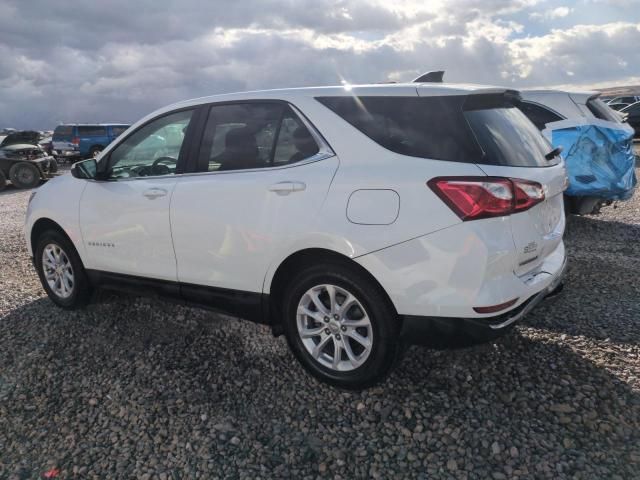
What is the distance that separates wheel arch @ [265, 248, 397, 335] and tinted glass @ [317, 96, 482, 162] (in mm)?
653

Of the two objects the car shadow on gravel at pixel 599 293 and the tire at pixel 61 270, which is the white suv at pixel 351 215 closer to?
the tire at pixel 61 270

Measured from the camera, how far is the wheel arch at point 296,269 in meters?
2.73

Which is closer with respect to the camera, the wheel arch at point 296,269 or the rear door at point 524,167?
the rear door at point 524,167

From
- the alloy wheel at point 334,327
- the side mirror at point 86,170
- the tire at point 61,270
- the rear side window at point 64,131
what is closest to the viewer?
the alloy wheel at point 334,327

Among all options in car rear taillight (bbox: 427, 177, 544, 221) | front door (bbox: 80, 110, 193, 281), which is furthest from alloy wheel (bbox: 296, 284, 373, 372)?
front door (bbox: 80, 110, 193, 281)

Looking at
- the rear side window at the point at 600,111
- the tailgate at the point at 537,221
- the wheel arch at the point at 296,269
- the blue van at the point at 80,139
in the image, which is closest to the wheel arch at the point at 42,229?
the wheel arch at the point at 296,269

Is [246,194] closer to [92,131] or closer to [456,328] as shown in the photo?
[456,328]

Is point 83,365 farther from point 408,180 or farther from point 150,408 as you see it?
point 408,180

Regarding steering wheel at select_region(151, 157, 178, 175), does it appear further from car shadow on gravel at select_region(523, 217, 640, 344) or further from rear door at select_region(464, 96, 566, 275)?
car shadow on gravel at select_region(523, 217, 640, 344)

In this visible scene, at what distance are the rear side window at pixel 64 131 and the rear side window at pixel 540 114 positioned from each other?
20791mm

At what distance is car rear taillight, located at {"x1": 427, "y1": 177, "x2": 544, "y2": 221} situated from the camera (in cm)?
244

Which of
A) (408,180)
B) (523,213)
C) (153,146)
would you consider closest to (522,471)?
(523,213)

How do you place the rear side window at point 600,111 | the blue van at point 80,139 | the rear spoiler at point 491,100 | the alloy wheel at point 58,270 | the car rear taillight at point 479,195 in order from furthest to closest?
the blue van at point 80,139 < the rear side window at point 600,111 < the alloy wheel at point 58,270 < the rear spoiler at point 491,100 < the car rear taillight at point 479,195

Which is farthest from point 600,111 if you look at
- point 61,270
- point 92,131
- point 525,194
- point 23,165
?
point 92,131
